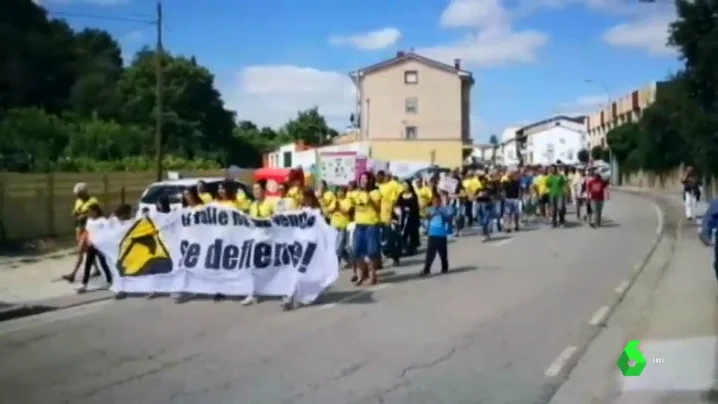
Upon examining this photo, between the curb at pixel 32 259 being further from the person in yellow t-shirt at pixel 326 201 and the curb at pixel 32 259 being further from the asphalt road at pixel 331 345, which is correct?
the asphalt road at pixel 331 345

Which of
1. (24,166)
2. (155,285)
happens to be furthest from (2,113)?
(155,285)

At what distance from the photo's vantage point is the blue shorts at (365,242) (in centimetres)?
1872

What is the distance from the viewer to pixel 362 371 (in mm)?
10695

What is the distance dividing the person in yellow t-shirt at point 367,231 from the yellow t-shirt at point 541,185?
1606 cm

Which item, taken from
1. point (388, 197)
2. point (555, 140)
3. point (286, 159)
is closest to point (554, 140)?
point (555, 140)

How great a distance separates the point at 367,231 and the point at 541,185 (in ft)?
55.0

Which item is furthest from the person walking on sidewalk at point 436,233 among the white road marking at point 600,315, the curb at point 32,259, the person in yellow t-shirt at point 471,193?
the person in yellow t-shirt at point 471,193

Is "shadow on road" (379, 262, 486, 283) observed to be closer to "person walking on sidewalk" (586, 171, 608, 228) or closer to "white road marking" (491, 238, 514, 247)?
"white road marking" (491, 238, 514, 247)

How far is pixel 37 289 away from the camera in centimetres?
Answer: 1973

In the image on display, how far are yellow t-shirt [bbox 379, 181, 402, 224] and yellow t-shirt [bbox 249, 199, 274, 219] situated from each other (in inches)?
79.0

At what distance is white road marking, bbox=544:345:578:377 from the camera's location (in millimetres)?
10609

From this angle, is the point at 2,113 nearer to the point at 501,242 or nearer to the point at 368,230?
the point at 501,242

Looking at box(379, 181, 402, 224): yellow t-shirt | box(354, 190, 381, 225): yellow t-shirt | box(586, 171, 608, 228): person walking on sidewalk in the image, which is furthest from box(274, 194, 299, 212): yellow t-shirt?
box(586, 171, 608, 228): person walking on sidewalk

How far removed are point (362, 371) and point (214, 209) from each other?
24.0ft
